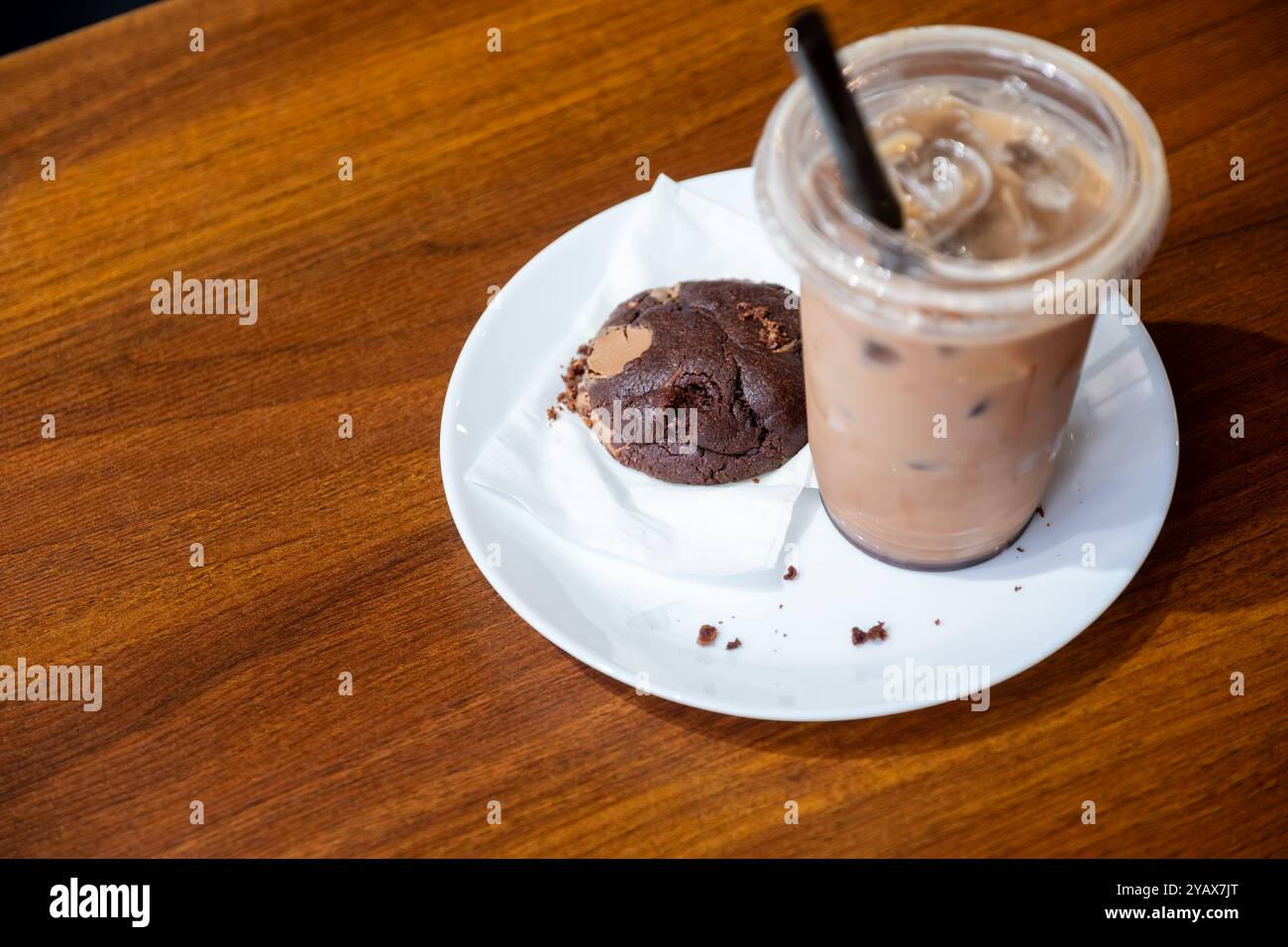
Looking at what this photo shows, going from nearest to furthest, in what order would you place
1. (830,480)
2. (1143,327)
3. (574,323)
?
(830,480)
(1143,327)
(574,323)

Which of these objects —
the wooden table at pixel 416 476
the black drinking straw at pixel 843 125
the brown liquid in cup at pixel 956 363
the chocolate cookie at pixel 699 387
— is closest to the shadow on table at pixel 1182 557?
the wooden table at pixel 416 476

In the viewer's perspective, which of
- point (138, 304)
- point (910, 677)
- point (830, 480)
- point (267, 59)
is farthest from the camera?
point (267, 59)

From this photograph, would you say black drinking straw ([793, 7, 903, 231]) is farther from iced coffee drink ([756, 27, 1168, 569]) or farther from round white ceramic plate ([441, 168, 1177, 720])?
round white ceramic plate ([441, 168, 1177, 720])

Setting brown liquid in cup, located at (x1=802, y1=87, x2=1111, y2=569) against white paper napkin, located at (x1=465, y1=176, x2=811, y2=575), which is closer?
brown liquid in cup, located at (x1=802, y1=87, x2=1111, y2=569)

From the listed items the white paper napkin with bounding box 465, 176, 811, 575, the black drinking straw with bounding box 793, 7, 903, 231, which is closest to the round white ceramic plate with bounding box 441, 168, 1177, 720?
the white paper napkin with bounding box 465, 176, 811, 575

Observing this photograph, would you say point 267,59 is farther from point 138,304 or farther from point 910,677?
point 910,677

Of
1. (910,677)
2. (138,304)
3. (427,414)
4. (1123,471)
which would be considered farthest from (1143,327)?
(138,304)
